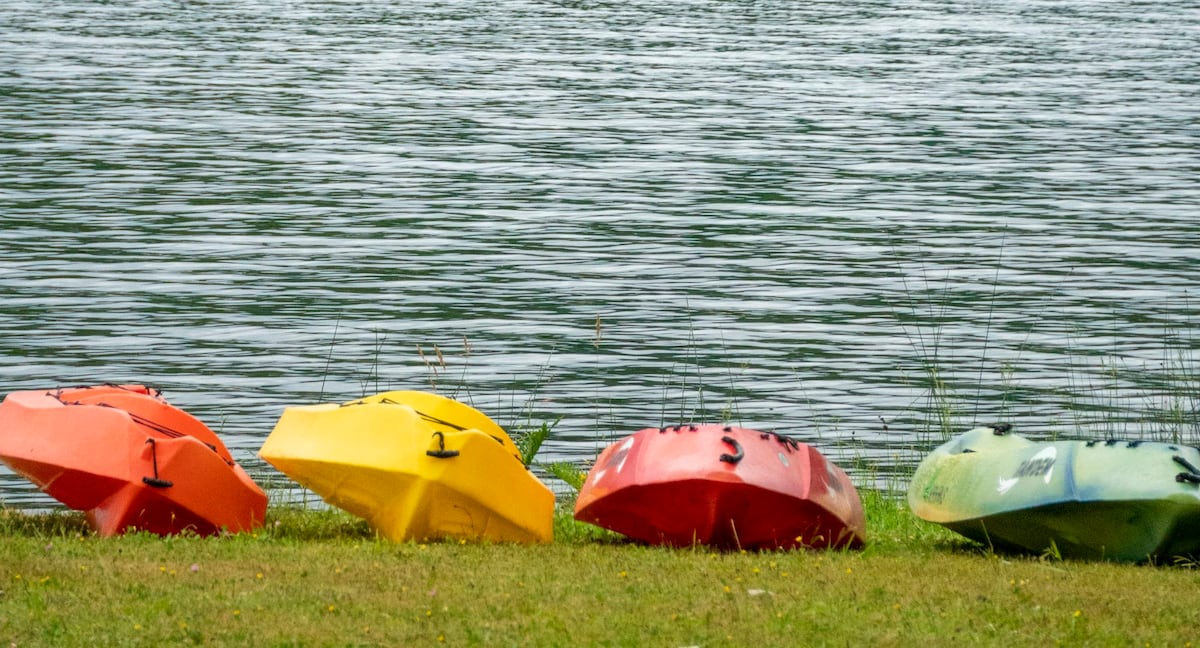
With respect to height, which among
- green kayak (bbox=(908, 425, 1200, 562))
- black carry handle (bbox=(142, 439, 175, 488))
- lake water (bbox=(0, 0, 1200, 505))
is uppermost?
black carry handle (bbox=(142, 439, 175, 488))

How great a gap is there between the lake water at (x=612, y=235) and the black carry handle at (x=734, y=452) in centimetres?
362

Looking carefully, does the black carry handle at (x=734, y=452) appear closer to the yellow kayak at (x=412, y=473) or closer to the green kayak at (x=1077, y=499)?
the yellow kayak at (x=412, y=473)

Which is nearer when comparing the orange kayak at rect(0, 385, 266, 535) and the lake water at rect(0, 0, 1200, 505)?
the orange kayak at rect(0, 385, 266, 535)

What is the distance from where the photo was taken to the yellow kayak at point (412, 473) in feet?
28.7

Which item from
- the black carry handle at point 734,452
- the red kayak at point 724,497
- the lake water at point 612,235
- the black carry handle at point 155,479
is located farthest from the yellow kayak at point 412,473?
the lake water at point 612,235

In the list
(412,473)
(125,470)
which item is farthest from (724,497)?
(125,470)

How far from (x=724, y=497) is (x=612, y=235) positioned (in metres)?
15.3

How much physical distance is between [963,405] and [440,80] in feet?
99.0

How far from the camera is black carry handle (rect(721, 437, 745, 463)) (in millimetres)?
8781

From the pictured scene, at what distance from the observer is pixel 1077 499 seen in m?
8.54

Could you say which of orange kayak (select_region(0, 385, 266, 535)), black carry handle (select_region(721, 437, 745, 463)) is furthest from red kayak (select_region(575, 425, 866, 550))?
orange kayak (select_region(0, 385, 266, 535))

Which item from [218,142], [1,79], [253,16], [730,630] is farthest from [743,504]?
[253,16]

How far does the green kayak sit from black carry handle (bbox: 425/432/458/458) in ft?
7.90

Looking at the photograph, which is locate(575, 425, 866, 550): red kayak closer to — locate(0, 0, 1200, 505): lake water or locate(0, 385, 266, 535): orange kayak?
locate(0, 385, 266, 535): orange kayak
